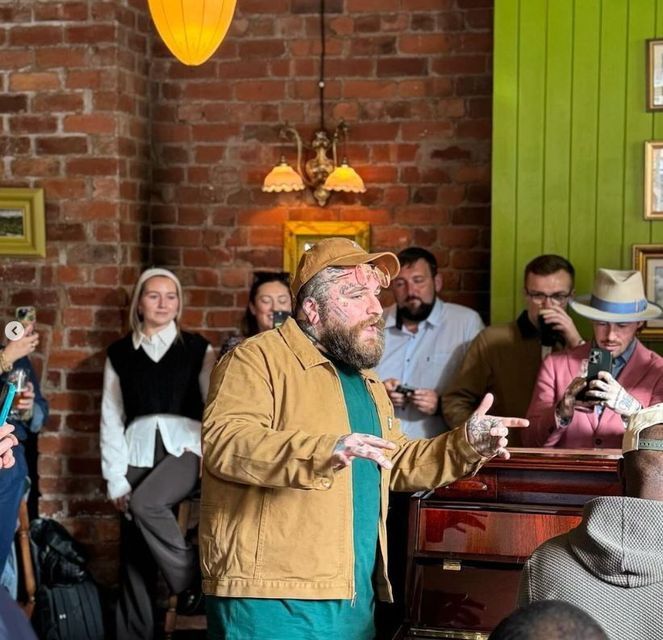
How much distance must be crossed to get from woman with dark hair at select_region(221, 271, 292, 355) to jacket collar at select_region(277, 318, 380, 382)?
1765 millimetres

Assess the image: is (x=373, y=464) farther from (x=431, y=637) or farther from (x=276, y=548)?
(x=431, y=637)

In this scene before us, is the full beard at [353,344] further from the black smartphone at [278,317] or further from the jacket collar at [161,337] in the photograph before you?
the jacket collar at [161,337]

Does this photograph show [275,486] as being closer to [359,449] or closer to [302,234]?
[359,449]

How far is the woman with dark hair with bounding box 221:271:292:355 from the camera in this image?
4874mm

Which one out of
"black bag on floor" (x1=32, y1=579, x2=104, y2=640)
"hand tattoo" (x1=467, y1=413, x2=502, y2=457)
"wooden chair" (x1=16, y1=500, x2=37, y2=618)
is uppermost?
"hand tattoo" (x1=467, y1=413, x2=502, y2=457)

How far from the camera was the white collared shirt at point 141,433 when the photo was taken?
4953 millimetres

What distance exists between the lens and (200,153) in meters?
5.73

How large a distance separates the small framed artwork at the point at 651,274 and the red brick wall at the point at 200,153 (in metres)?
0.90

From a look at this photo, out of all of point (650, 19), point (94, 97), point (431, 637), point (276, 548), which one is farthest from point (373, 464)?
point (94, 97)

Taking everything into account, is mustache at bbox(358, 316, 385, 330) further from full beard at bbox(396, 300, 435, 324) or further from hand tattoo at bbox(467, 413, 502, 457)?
full beard at bbox(396, 300, 435, 324)

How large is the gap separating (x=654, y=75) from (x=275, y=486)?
2726 millimetres

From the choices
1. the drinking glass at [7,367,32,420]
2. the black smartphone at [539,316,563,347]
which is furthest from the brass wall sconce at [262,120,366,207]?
the drinking glass at [7,367,32,420]

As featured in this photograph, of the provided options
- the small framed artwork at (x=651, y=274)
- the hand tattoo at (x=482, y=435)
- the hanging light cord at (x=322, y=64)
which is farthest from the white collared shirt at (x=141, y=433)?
the hand tattoo at (x=482, y=435)

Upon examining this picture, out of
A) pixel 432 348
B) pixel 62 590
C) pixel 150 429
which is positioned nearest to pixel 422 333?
pixel 432 348
